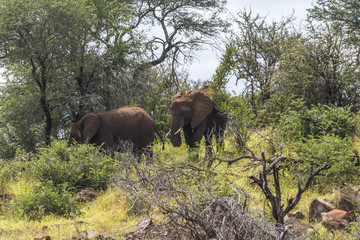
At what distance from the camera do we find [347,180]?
802cm

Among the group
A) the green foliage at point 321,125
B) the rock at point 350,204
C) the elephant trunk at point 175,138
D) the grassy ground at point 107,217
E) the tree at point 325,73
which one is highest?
the tree at point 325,73

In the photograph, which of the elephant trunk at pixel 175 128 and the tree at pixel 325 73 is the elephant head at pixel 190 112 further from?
the tree at pixel 325 73

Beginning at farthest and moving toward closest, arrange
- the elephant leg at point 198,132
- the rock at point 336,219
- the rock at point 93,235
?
the elephant leg at point 198,132
the rock at point 336,219
the rock at point 93,235

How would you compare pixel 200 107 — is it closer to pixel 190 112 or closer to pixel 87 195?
pixel 190 112

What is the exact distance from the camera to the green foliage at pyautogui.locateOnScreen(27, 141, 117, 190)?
8.40 m

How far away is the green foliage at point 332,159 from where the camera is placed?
774 centimetres

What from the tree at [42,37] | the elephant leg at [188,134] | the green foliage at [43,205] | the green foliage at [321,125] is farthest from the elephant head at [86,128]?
the green foliage at [321,125]

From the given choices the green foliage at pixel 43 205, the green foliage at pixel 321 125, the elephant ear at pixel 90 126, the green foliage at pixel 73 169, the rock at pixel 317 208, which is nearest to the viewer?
the rock at pixel 317 208

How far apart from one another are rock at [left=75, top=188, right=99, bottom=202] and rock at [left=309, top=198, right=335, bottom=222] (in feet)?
12.8

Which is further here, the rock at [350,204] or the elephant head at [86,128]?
the elephant head at [86,128]

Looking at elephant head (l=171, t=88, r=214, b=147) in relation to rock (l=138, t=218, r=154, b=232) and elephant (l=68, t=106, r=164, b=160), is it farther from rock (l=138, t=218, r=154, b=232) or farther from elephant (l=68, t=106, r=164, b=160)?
rock (l=138, t=218, r=154, b=232)

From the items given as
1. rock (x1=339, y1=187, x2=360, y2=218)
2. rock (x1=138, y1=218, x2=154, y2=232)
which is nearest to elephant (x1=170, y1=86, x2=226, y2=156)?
rock (x1=339, y1=187, x2=360, y2=218)

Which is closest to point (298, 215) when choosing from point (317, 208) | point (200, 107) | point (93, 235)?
point (317, 208)

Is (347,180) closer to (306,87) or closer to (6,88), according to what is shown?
(306,87)
